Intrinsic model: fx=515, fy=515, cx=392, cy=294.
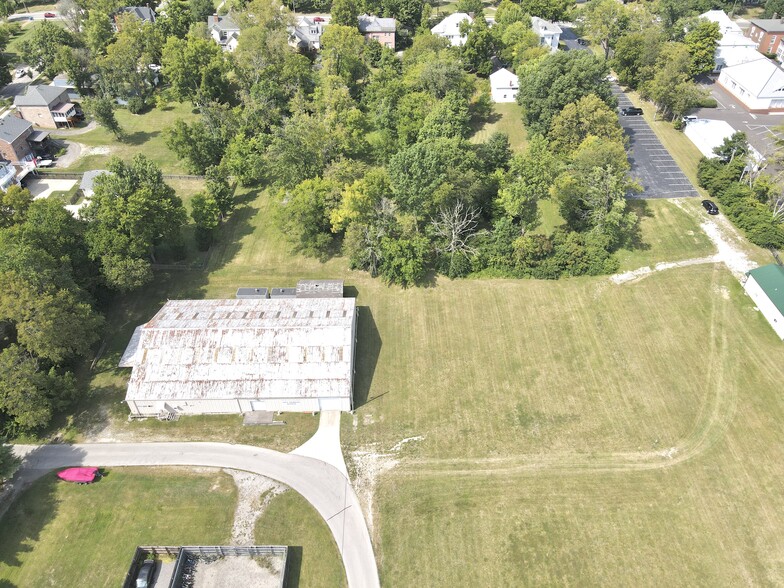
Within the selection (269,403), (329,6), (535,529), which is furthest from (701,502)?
(329,6)

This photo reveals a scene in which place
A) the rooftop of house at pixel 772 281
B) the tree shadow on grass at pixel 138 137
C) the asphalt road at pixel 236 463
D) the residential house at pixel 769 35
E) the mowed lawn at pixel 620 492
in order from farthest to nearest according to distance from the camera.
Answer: the residential house at pixel 769 35
the tree shadow on grass at pixel 138 137
the rooftop of house at pixel 772 281
the asphalt road at pixel 236 463
the mowed lawn at pixel 620 492

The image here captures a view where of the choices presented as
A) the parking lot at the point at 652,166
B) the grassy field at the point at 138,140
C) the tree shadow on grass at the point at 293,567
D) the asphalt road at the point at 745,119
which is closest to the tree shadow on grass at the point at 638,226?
the parking lot at the point at 652,166

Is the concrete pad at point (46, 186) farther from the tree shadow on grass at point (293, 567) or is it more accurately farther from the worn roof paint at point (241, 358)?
the tree shadow on grass at point (293, 567)

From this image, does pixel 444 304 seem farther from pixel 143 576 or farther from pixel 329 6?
pixel 329 6

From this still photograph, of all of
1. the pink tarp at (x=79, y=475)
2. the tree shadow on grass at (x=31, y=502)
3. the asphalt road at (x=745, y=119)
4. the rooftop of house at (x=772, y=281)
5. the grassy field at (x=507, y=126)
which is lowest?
the tree shadow on grass at (x=31, y=502)

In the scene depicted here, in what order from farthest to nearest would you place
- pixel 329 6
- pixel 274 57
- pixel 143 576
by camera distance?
1. pixel 329 6
2. pixel 274 57
3. pixel 143 576

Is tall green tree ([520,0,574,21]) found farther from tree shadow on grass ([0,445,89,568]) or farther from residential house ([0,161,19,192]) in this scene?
tree shadow on grass ([0,445,89,568])

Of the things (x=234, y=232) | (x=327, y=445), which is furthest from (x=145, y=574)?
(x=234, y=232)

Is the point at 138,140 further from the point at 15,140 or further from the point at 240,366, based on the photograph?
the point at 240,366
